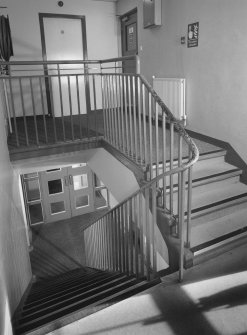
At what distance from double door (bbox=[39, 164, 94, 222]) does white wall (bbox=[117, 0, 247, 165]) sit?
3.80 m

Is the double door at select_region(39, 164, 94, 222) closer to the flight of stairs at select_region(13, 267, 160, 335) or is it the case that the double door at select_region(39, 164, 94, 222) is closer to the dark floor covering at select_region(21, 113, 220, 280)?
the dark floor covering at select_region(21, 113, 220, 280)

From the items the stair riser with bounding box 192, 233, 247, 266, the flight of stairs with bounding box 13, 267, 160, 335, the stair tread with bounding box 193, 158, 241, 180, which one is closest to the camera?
the flight of stairs with bounding box 13, 267, 160, 335

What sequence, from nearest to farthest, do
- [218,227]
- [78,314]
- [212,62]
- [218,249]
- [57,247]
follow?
[78,314]
[218,249]
[218,227]
[212,62]
[57,247]

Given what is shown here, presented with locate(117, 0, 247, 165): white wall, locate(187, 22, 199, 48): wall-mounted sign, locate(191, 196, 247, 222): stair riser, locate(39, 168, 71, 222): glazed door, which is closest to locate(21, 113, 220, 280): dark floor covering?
locate(39, 168, 71, 222): glazed door

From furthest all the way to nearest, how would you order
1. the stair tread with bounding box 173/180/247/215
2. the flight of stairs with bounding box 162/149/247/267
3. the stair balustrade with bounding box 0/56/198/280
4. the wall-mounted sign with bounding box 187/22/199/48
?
the wall-mounted sign with bounding box 187/22/199/48 < the stair tread with bounding box 173/180/247/215 < the flight of stairs with bounding box 162/149/247/267 < the stair balustrade with bounding box 0/56/198/280

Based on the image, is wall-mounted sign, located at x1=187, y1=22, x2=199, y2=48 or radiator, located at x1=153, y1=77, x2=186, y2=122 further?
radiator, located at x1=153, y1=77, x2=186, y2=122

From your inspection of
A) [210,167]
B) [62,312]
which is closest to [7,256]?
[62,312]

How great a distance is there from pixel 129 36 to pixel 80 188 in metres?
4.04

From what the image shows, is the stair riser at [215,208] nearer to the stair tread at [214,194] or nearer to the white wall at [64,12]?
the stair tread at [214,194]

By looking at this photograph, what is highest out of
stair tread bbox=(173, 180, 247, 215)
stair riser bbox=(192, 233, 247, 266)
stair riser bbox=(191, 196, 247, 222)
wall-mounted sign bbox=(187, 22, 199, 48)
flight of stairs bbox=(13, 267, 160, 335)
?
wall-mounted sign bbox=(187, 22, 199, 48)

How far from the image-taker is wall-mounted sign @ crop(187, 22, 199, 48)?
397 centimetres

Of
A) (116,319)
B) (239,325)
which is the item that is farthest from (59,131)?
(239,325)

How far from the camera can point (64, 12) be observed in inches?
230

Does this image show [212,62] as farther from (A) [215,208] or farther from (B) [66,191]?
(B) [66,191]
